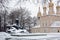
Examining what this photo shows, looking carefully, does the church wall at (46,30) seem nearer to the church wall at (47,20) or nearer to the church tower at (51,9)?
the church wall at (47,20)

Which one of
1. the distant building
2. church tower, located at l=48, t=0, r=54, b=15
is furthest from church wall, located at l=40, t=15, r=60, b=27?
church tower, located at l=48, t=0, r=54, b=15

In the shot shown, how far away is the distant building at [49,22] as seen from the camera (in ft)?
17.2

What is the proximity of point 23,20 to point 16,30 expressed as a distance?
1.10ft

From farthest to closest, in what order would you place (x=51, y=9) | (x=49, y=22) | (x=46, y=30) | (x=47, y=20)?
(x=47, y=20) < (x=51, y=9) < (x=49, y=22) < (x=46, y=30)

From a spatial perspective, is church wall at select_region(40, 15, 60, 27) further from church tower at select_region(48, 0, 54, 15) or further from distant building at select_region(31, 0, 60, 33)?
church tower at select_region(48, 0, 54, 15)

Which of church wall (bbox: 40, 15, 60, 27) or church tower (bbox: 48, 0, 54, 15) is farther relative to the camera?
church tower (bbox: 48, 0, 54, 15)

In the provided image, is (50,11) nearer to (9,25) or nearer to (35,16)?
(35,16)

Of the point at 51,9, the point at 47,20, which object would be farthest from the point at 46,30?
the point at 51,9

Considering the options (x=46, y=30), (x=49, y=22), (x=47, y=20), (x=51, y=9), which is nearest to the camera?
(x=46, y=30)

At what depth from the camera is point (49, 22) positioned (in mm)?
5359

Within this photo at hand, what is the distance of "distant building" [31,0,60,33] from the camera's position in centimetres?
525

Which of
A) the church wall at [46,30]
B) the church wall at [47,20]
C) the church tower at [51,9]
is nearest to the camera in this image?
the church wall at [46,30]

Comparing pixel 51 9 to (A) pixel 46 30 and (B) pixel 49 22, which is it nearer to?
(B) pixel 49 22

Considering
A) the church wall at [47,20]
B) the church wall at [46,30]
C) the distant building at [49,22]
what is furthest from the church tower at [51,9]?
the church wall at [46,30]
